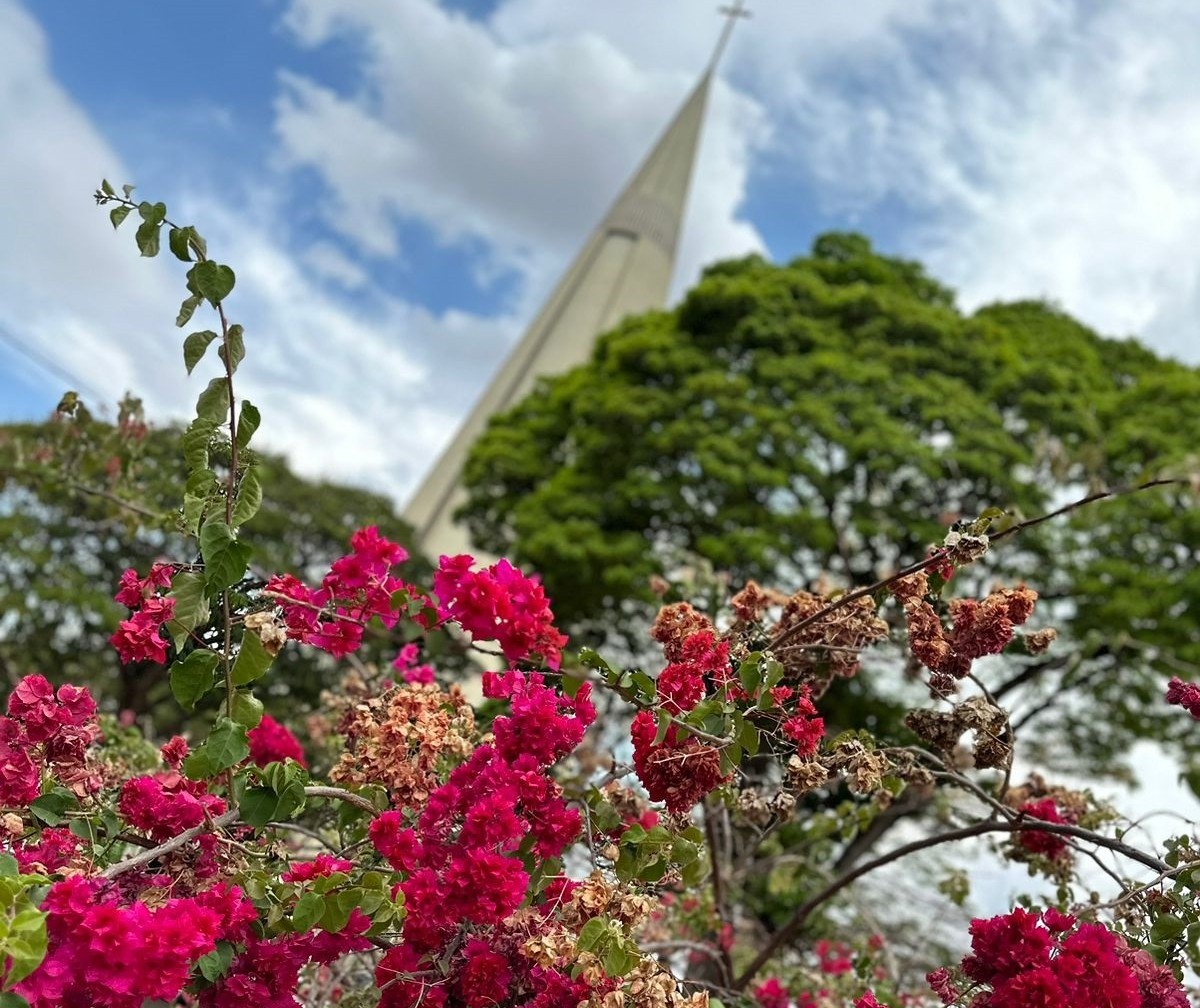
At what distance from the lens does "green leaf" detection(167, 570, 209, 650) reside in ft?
4.88

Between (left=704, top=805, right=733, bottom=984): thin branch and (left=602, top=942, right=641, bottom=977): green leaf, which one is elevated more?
(left=704, top=805, right=733, bottom=984): thin branch

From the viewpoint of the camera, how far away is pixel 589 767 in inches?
158

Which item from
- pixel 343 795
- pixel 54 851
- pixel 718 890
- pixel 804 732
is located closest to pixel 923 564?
pixel 804 732

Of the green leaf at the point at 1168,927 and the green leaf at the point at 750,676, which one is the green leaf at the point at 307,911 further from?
the green leaf at the point at 1168,927

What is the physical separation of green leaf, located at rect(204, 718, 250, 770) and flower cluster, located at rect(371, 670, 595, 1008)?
0.91ft

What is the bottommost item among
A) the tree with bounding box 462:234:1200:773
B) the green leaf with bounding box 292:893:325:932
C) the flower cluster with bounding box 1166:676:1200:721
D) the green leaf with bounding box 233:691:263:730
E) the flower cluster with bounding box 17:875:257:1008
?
the flower cluster with bounding box 17:875:257:1008

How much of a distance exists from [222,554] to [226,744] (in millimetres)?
285

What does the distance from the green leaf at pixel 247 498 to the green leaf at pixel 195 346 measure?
17 cm

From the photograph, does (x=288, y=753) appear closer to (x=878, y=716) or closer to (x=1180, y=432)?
(x=878, y=716)

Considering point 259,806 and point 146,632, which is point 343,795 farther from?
point 146,632

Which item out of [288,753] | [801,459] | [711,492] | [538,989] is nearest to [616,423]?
[711,492]

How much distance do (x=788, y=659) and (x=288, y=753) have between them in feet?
4.42

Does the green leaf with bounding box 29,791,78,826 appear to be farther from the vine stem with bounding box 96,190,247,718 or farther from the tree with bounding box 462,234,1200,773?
the tree with bounding box 462,234,1200,773

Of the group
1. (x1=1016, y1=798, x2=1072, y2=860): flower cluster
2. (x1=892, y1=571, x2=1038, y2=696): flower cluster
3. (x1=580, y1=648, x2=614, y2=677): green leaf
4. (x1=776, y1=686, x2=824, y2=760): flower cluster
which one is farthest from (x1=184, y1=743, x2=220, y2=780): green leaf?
(x1=1016, y1=798, x2=1072, y2=860): flower cluster
